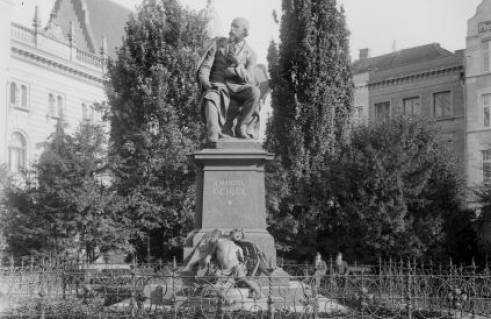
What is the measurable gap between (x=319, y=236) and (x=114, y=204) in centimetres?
752

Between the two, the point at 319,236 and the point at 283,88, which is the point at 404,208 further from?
the point at 283,88

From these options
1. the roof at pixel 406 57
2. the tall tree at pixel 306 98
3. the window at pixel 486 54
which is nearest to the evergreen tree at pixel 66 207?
the tall tree at pixel 306 98

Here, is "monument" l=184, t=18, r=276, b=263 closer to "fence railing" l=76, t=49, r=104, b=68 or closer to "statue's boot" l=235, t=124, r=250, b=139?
"statue's boot" l=235, t=124, r=250, b=139

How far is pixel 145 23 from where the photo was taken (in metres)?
29.0

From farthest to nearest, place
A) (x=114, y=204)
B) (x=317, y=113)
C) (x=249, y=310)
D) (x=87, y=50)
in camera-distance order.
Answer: (x=87, y=50)
(x=317, y=113)
(x=114, y=204)
(x=249, y=310)

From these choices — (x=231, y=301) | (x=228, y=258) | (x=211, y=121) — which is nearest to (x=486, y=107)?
(x=211, y=121)

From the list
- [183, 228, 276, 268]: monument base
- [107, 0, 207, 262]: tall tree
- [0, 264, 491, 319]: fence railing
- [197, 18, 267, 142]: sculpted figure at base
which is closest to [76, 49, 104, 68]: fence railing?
[107, 0, 207, 262]: tall tree

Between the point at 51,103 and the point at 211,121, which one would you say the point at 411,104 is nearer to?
the point at 51,103

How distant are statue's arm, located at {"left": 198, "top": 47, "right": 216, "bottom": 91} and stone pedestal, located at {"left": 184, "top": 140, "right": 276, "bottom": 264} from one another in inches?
53.0

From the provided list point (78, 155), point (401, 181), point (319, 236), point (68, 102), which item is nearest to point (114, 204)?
point (78, 155)

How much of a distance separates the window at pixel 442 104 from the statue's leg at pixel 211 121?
31.9m

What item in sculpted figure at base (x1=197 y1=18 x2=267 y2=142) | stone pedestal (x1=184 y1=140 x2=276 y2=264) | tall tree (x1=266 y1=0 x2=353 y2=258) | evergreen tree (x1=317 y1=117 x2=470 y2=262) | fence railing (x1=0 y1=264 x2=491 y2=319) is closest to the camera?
fence railing (x1=0 y1=264 x2=491 y2=319)

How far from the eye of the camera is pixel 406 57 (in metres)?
46.0

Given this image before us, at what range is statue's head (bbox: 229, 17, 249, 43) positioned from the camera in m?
14.3
